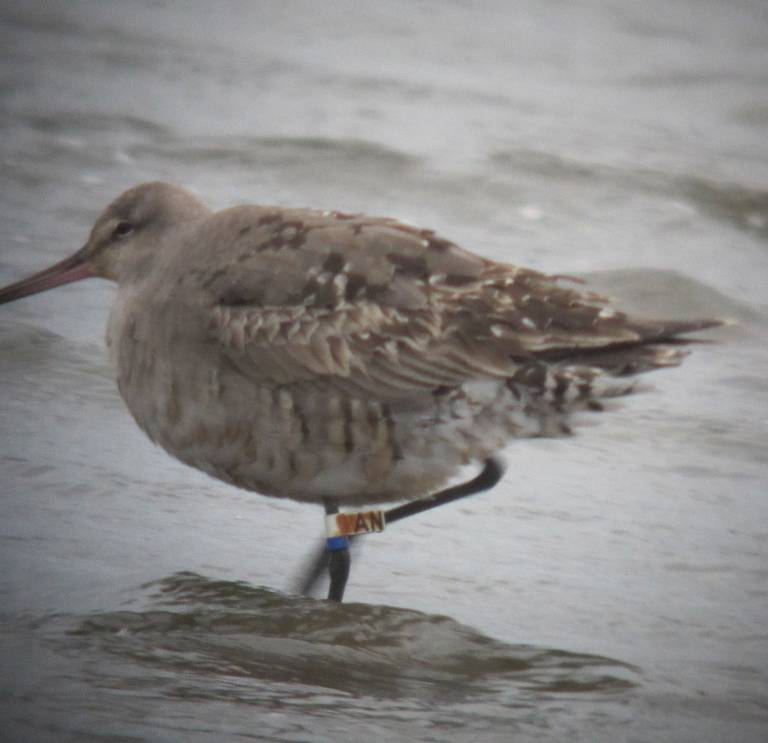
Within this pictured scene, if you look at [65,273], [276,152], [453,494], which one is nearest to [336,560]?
[453,494]

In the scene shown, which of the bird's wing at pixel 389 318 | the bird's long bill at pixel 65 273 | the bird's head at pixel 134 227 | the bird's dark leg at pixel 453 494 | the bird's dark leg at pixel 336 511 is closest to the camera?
the bird's wing at pixel 389 318

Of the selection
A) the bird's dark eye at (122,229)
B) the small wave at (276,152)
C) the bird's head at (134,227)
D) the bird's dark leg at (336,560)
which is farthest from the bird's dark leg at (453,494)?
the small wave at (276,152)

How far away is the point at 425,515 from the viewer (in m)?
5.30

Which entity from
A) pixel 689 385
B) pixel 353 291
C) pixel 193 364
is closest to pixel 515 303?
pixel 353 291

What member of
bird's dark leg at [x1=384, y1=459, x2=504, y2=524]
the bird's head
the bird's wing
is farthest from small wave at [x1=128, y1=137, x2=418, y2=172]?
the bird's wing

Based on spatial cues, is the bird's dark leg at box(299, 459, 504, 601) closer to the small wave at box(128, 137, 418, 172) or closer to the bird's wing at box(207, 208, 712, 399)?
the bird's wing at box(207, 208, 712, 399)

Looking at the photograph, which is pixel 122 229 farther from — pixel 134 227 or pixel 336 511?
pixel 336 511

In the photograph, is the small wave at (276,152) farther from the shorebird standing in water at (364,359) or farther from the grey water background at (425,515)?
the shorebird standing in water at (364,359)

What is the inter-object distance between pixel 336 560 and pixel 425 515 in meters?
0.68

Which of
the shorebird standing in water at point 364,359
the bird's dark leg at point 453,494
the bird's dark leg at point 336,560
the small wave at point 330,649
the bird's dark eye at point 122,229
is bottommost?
the small wave at point 330,649

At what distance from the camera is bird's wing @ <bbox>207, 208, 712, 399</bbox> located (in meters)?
4.49

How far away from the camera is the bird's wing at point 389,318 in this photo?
4492 mm

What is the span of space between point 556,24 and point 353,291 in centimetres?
781

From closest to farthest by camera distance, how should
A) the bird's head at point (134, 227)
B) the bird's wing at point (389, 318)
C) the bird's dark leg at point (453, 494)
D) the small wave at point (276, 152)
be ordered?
the bird's wing at point (389, 318)
the bird's dark leg at point (453, 494)
the bird's head at point (134, 227)
the small wave at point (276, 152)
